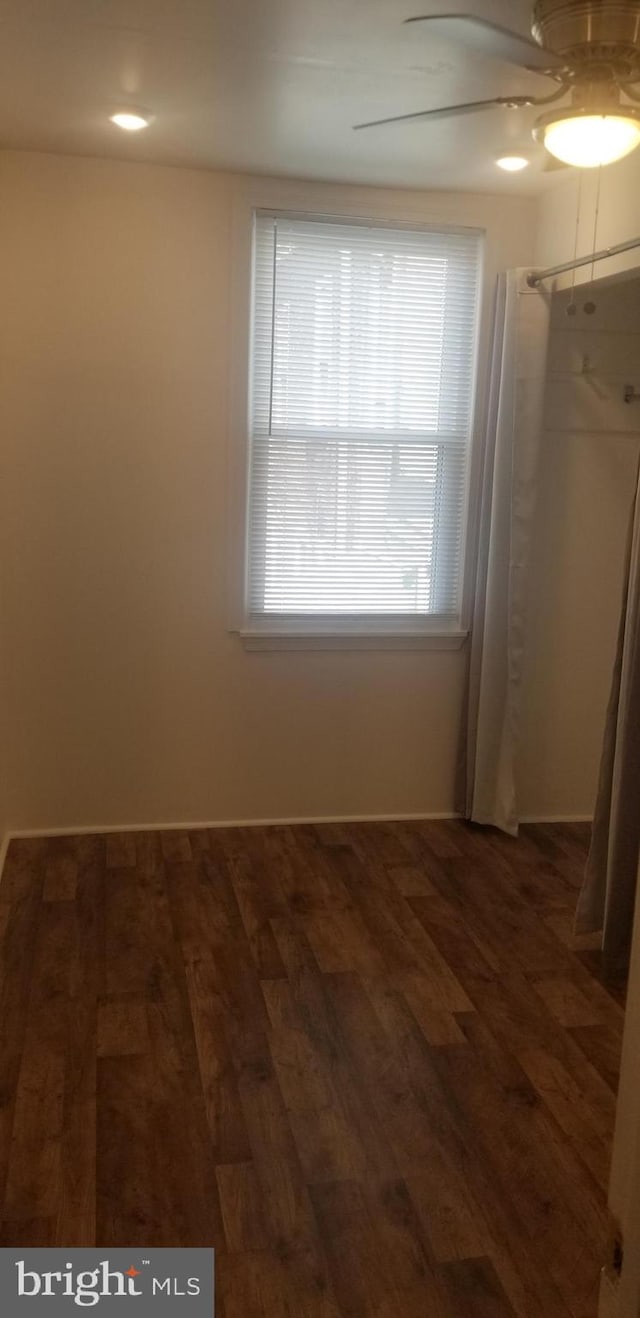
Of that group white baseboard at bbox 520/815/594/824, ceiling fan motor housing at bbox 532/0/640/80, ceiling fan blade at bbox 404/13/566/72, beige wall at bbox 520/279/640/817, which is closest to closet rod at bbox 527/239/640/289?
beige wall at bbox 520/279/640/817

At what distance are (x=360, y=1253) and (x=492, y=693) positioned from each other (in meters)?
2.41

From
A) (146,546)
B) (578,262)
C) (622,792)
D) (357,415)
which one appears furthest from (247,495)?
(622,792)

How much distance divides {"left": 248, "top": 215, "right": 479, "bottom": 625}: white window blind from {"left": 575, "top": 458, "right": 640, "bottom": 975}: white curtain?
1218 mm

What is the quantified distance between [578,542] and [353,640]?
101cm

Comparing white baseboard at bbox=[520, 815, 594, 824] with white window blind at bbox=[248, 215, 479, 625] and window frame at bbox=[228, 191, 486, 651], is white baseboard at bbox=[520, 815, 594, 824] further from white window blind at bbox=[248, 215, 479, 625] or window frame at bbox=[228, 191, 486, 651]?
white window blind at bbox=[248, 215, 479, 625]

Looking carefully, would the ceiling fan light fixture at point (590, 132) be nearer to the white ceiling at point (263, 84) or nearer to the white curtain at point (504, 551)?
the white ceiling at point (263, 84)

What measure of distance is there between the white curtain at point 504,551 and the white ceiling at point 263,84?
54cm

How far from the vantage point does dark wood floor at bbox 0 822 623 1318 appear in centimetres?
210

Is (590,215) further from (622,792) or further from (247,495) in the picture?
(622,792)

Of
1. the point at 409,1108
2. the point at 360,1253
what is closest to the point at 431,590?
the point at 409,1108

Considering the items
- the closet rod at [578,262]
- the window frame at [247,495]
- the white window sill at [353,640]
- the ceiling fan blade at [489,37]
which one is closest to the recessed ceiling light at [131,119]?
the window frame at [247,495]

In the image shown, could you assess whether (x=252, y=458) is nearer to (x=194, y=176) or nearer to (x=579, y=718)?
(x=194, y=176)

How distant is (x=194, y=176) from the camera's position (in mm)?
3746

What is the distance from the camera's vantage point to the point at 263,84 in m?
2.80
